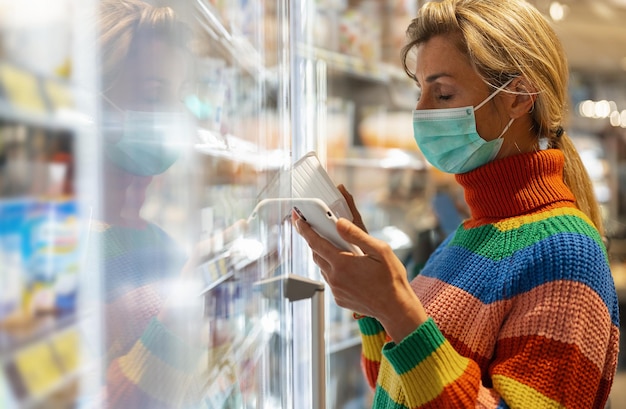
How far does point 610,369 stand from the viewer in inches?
38.9

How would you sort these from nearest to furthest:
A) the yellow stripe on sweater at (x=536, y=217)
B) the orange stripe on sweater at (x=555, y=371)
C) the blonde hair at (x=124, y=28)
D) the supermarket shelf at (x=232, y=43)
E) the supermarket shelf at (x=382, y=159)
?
the blonde hair at (x=124, y=28), the supermarket shelf at (x=232, y=43), the orange stripe on sweater at (x=555, y=371), the yellow stripe on sweater at (x=536, y=217), the supermarket shelf at (x=382, y=159)

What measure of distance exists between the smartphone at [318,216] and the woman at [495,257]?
0.02m

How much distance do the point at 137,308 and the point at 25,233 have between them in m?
0.16

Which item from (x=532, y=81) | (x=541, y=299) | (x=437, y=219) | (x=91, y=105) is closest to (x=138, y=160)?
(x=91, y=105)

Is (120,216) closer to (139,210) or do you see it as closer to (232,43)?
(139,210)

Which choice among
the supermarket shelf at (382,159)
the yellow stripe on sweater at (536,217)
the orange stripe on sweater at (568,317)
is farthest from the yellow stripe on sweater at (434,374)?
the supermarket shelf at (382,159)

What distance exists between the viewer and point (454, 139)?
110 cm

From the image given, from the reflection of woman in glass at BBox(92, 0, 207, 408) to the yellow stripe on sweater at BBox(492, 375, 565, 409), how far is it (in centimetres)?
51

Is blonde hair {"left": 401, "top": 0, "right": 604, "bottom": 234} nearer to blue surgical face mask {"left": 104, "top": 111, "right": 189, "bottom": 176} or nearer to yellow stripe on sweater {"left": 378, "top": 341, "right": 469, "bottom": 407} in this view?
yellow stripe on sweater {"left": 378, "top": 341, "right": 469, "bottom": 407}

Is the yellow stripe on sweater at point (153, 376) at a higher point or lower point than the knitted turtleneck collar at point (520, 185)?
lower

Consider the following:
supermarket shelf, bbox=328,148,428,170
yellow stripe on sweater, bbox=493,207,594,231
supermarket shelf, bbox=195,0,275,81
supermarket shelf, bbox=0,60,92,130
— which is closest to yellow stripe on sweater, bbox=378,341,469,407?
yellow stripe on sweater, bbox=493,207,594,231

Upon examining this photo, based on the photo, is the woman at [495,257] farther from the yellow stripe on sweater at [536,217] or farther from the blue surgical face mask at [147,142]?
the blue surgical face mask at [147,142]

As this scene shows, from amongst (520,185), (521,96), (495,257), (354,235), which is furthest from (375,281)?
(521,96)

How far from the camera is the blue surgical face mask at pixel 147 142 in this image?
49cm
